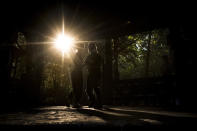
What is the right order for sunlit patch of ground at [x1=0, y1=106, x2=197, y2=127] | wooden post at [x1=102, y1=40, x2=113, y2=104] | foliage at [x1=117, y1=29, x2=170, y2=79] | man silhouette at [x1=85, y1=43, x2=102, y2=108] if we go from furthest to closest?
foliage at [x1=117, y1=29, x2=170, y2=79], wooden post at [x1=102, y1=40, x2=113, y2=104], man silhouette at [x1=85, y1=43, x2=102, y2=108], sunlit patch of ground at [x1=0, y1=106, x2=197, y2=127]

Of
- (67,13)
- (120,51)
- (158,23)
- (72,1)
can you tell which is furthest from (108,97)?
(120,51)

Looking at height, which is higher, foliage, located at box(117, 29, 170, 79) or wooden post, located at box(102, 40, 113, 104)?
foliage, located at box(117, 29, 170, 79)

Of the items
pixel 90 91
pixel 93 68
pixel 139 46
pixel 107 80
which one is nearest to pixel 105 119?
pixel 93 68

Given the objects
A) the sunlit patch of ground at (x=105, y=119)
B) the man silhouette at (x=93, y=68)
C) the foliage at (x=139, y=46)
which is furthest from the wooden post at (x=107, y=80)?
the sunlit patch of ground at (x=105, y=119)

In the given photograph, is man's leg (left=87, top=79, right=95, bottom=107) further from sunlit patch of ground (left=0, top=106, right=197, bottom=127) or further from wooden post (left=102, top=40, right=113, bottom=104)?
wooden post (left=102, top=40, right=113, bottom=104)

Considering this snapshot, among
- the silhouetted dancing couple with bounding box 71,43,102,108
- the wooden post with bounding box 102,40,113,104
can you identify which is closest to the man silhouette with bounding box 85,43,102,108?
the silhouetted dancing couple with bounding box 71,43,102,108

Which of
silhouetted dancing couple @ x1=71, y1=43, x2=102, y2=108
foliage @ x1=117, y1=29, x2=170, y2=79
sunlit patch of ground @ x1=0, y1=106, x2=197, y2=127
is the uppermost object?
foliage @ x1=117, y1=29, x2=170, y2=79

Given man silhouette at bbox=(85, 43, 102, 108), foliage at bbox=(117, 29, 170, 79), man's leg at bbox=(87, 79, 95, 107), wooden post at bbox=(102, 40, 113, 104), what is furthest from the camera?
foliage at bbox=(117, 29, 170, 79)

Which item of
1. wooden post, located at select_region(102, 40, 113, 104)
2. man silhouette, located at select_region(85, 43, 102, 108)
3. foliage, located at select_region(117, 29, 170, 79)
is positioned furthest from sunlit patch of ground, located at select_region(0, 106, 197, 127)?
foliage, located at select_region(117, 29, 170, 79)

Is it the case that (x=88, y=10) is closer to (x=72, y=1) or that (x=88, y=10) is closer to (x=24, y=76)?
(x=72, y=1)

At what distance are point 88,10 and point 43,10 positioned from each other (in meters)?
1.18

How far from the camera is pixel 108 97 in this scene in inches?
313

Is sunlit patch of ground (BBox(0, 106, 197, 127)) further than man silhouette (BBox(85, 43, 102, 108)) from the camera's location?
No

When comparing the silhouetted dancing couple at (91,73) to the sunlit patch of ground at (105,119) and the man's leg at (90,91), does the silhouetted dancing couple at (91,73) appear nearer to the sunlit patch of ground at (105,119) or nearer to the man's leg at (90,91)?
the man's leg at (90,91)
